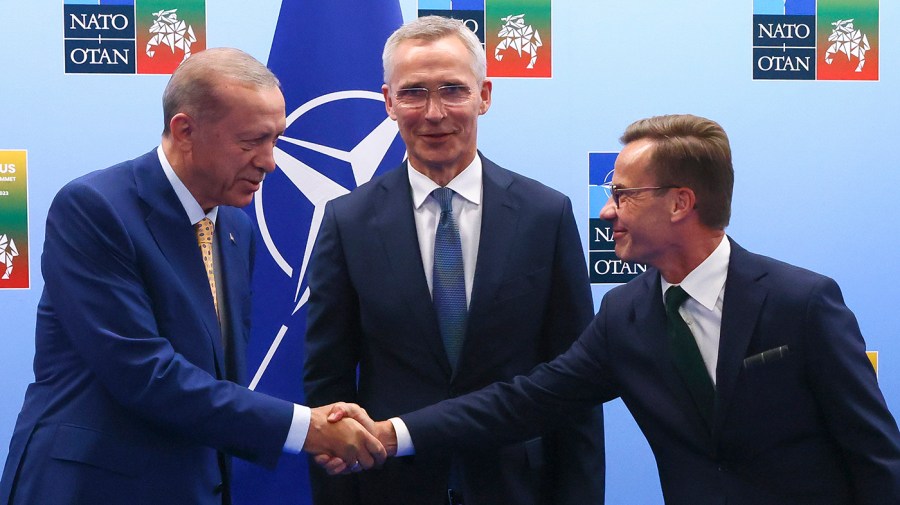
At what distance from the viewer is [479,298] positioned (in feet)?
7.84

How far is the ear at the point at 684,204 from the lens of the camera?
2.24m

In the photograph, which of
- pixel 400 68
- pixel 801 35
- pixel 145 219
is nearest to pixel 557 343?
pixel 400 68

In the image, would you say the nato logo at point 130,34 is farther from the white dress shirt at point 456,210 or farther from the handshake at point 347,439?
the handshake at point 347,439

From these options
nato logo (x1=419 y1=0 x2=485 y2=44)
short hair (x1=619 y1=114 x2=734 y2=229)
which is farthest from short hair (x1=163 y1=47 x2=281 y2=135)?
nato logo (x1=419 y1=0 x2=485 y2=44)

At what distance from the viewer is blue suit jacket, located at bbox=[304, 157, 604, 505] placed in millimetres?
2414

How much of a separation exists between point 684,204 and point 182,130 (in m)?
1.12

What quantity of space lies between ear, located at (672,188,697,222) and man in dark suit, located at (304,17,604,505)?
326mm

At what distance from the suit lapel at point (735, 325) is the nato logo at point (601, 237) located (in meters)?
1.99

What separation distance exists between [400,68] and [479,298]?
0.60 meters

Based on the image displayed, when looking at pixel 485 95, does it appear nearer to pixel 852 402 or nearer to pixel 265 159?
pixel 265 159

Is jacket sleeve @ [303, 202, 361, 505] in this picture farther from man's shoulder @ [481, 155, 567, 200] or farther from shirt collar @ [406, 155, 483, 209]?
man's shoulder @ [481, 155, 567, 200]

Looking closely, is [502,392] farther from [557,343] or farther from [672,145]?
[672,145]

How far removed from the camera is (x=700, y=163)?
88.2 inches

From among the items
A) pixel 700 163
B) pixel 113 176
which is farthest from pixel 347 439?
pixel 700 163
